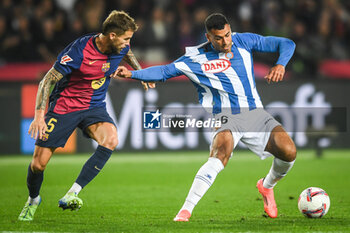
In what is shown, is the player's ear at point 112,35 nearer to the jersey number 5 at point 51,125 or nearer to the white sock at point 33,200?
the jersey number 5 at point 51,125

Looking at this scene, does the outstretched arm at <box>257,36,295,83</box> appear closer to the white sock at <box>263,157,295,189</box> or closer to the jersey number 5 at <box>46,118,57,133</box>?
the white sock at <box>263,157,295,189</box>

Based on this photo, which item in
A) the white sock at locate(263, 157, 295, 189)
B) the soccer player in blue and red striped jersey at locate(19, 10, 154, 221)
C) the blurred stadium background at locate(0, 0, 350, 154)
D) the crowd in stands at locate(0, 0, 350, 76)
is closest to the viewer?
the soccer player in blue and red striped jersey at locate(19, 10, 154, 221)

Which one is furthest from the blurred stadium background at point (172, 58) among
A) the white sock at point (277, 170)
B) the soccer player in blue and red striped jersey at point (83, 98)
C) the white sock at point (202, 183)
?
the white sock at point (202, 183)

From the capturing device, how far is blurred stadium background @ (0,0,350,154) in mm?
14078

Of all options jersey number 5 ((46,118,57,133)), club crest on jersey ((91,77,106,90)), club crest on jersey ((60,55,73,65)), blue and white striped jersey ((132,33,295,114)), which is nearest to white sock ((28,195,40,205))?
jersey number 5 ((46,118,57,133))

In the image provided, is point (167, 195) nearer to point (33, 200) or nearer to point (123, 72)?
point (33, 200)

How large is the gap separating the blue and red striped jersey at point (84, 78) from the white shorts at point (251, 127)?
1.27 m

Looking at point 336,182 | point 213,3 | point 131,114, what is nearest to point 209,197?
point 336,182

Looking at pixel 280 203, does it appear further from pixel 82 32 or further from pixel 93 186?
pixel 82 32

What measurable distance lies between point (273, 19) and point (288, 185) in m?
8.13

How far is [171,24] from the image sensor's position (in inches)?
628

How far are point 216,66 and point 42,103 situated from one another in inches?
70.7

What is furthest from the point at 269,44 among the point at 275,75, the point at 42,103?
the point at 42,103

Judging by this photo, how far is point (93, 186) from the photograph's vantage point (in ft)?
31.8
